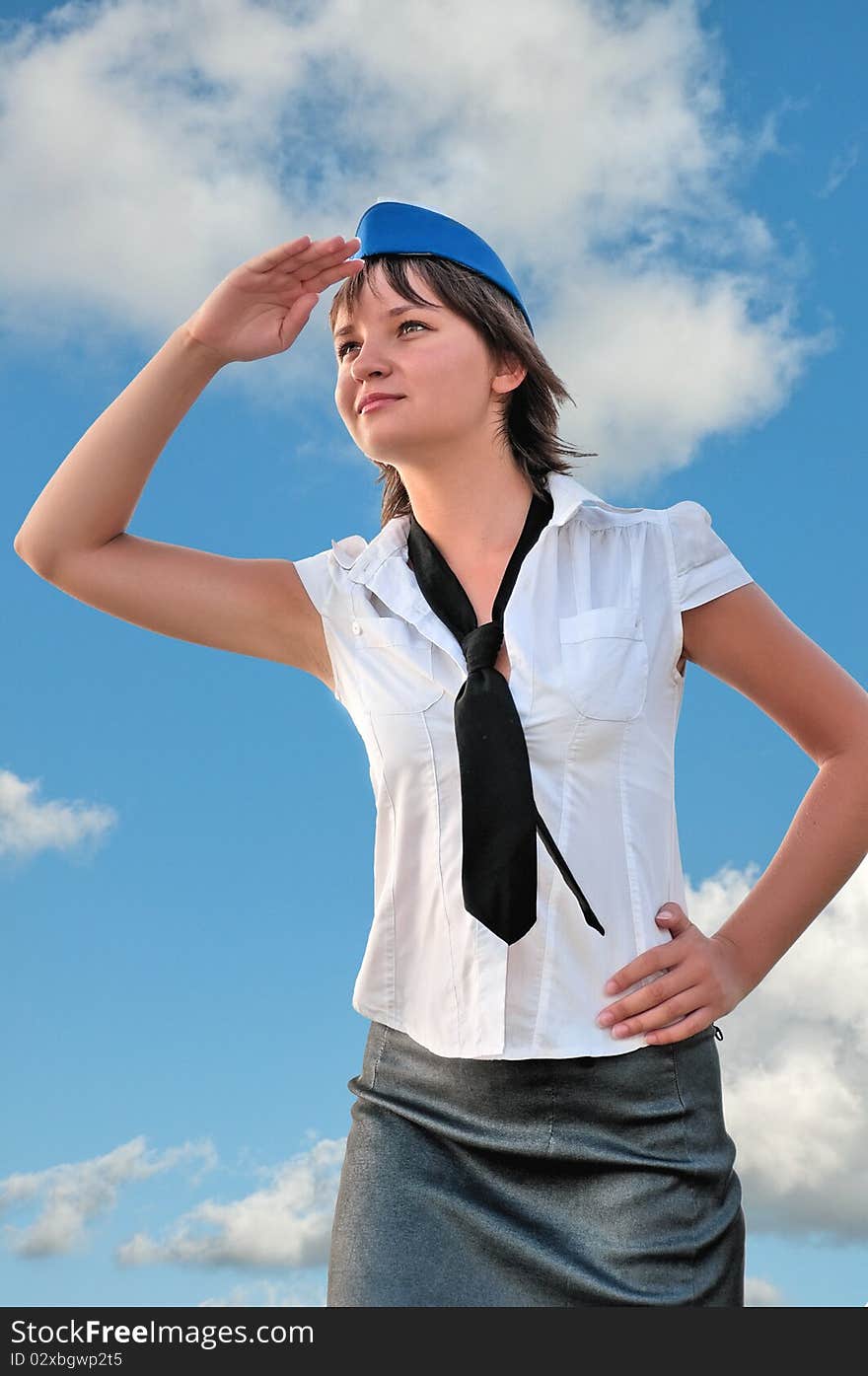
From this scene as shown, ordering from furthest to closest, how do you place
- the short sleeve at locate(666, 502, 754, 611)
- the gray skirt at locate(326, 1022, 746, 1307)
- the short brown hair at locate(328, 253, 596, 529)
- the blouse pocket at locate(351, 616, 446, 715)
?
the short brown hair at locate(328, 253, 596, 529), the short sleeve at locate(666, 502, 754, 611), the blouse pocket at locate(351, 616, 446, 715), the gray skirt at locate(326, 1022, 746, 1307)

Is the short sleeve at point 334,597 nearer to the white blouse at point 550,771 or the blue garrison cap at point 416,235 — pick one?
the white blouse at point 550,771

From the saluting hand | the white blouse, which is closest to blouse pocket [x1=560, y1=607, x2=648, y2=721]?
the white blouse

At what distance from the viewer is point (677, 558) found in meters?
2.98

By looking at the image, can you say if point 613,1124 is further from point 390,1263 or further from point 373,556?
point 373,556

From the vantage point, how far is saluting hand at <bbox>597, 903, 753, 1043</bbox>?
105 inches

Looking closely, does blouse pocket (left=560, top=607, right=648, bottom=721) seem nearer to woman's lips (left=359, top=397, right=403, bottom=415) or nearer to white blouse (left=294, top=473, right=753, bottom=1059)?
white blouse (left=294, top=473, right=753, bottom=1059)

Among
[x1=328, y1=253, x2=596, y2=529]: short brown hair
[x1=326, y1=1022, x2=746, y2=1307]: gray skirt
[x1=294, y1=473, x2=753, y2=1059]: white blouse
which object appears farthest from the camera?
[x1=328, y1=253, x2=596, y2=529]: short brown hair

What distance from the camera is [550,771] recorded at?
274 cm

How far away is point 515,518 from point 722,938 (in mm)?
1097

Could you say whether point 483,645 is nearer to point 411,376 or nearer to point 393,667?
point 393,667

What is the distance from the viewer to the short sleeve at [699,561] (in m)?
2.95

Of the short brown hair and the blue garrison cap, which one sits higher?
the blue garrison cap

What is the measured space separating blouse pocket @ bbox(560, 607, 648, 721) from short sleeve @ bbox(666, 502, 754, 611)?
0.55ft

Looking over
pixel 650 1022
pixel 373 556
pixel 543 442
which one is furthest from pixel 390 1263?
pixel 543 442
